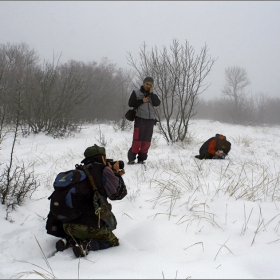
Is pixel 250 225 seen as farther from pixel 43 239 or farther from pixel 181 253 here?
pixel 43 239

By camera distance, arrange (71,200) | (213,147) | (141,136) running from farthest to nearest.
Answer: (213,147) → (141,136) → (71,200)

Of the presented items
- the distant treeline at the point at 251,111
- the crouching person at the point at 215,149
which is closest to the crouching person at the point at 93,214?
the crouching person at the point at 215,149

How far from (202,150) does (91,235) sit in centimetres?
372

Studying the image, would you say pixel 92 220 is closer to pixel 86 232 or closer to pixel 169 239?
pixel 86 232

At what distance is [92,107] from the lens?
24000mm

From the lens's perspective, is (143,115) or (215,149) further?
(215,149)

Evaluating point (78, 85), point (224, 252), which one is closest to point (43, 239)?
point (224, 252)

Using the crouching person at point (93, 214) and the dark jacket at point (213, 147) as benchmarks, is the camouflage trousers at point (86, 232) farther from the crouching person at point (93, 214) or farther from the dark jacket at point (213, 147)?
the dark jacket at point (213, 147)

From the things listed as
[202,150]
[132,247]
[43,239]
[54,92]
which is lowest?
[43,239]

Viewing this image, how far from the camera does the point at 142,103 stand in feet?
13.5

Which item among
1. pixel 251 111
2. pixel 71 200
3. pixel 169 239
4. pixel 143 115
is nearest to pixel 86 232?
pixel 71 200

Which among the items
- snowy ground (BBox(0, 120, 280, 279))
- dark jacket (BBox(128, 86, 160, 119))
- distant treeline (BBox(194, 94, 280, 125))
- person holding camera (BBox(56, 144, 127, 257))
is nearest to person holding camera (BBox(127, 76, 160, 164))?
dark jacket (BBox(128, 86, 160, 119))

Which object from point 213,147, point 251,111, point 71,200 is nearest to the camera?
point 71,200

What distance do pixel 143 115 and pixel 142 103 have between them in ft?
0.77
